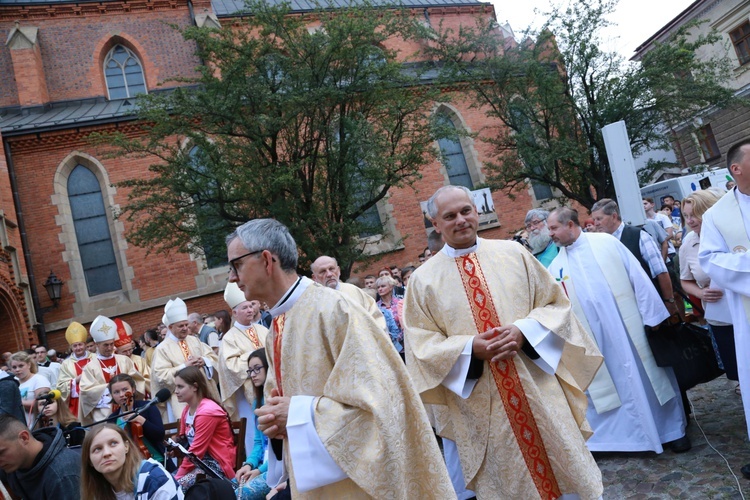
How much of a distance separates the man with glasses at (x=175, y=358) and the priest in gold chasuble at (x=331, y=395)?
15.7 ft

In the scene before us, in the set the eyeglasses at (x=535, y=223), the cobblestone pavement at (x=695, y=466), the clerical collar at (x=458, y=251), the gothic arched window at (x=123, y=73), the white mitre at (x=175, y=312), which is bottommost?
the cobblestone pavement at (x=695, y=466)

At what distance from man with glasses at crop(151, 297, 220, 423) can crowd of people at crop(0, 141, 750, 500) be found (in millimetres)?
934

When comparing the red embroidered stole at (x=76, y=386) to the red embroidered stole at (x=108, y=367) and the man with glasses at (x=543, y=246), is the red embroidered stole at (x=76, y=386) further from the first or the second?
the man with glasses at (x=543, y=246)

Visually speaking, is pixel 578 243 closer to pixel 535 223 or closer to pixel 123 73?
pixel 535 223

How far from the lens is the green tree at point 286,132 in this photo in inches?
505

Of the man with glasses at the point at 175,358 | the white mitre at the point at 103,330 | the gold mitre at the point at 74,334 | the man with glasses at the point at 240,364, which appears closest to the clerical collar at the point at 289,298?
the man with glasses at the point at 240,364

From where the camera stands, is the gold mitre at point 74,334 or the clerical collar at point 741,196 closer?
the clerical collar at point 741,196

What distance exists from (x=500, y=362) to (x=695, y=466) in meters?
2.04

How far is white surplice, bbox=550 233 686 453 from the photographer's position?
15.0 ft

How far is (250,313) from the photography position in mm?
6332

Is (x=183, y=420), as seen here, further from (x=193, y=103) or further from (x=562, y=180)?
(x=562, y=180)

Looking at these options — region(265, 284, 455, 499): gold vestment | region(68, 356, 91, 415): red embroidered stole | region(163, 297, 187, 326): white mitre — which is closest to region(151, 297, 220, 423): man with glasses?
Result: region(163, 297, 187, 326): white mitre

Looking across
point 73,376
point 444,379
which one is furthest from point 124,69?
point 444,379

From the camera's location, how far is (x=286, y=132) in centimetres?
1374
